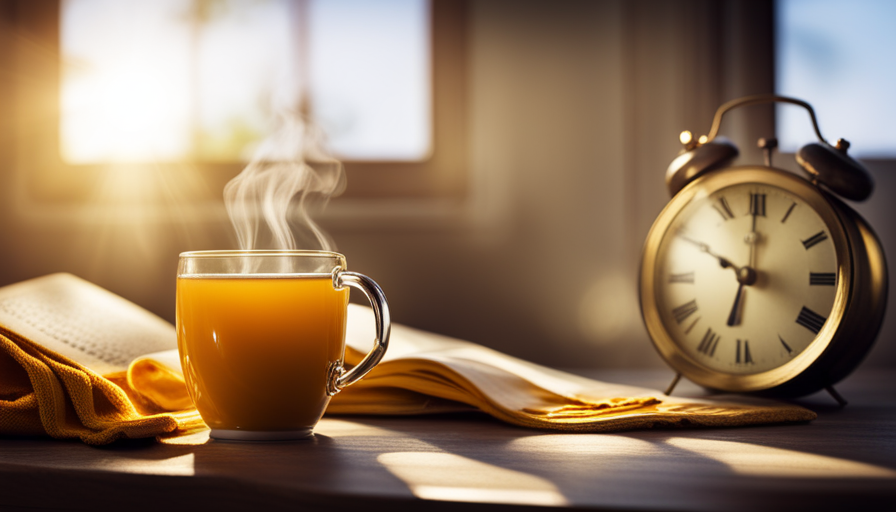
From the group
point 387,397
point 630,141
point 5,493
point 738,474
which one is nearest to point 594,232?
point 630,141

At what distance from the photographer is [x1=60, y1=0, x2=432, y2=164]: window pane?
1.75m

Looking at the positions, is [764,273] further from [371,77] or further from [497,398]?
[371,77]

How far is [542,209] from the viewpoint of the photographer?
1679 millimetres

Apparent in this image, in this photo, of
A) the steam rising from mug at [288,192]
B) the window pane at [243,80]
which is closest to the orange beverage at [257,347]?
the steam rising from mug at [288,192]

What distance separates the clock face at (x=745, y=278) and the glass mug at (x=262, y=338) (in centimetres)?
53

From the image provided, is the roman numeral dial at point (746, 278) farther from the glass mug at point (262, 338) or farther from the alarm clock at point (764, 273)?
the glass mug at point (262, 338)

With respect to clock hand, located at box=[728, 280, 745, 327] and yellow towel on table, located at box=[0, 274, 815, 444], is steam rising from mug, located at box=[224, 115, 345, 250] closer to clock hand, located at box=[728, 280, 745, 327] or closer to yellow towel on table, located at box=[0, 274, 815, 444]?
yellow towel on table, located at box=[0, 274, 815, 444]

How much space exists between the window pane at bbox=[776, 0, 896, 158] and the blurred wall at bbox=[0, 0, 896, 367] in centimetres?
8

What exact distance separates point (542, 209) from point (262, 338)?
108cm

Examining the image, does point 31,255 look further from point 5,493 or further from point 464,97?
point 5,493

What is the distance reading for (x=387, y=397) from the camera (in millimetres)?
909

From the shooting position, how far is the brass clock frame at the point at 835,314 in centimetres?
90

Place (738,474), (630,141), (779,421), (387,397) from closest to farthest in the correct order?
(738,474)
(779,421)
(387,397)
(630,141)

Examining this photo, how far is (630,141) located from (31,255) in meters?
1.49
